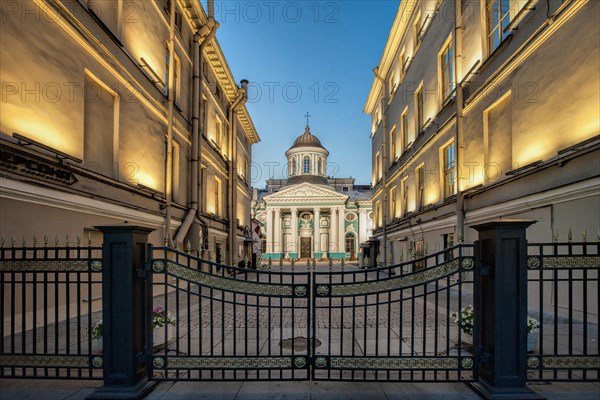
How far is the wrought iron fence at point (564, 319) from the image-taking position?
4418mm

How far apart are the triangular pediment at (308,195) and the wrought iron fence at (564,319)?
142 feet

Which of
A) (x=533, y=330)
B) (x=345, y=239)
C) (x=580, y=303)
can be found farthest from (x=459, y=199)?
(x=345, y=239)

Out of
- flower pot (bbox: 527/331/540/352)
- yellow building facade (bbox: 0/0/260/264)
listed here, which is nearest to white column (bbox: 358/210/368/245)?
yellow building facade (bbox: 0/0/260/264)

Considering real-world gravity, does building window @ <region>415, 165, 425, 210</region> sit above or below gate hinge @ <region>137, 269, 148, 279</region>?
above

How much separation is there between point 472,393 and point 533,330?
6.22 feet

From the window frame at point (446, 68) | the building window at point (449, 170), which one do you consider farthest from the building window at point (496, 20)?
the building window at point (449, 170)

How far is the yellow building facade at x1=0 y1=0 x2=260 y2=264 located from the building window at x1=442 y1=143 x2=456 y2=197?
1175 centimetres

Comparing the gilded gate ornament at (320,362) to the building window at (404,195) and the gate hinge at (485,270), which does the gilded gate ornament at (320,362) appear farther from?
the building window at (404,195)

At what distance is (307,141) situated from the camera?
58.7 m

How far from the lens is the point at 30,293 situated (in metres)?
7.35

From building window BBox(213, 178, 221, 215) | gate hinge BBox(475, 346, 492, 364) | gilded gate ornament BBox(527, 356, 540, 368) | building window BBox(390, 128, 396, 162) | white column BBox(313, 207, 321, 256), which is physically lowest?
white column BBox(313, 207, 321, 256)

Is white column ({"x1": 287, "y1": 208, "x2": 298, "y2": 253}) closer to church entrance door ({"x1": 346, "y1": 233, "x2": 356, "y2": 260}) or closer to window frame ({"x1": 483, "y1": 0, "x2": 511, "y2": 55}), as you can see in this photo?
church entrance door ({"x1": 346, "y1": 233, "x2": 356, "y2": 260})

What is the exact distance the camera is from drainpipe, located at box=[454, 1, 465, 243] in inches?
536

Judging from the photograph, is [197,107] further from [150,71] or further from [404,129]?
[404,129]
